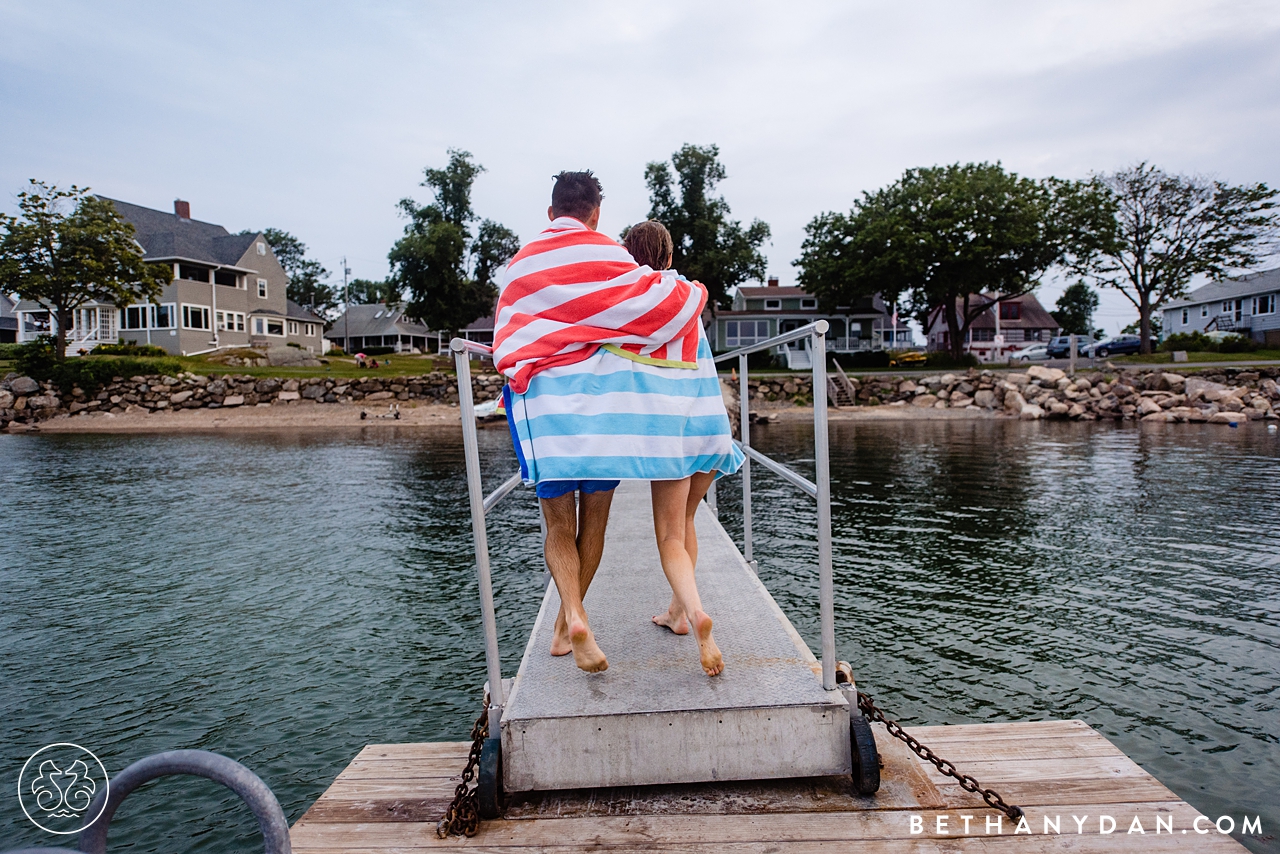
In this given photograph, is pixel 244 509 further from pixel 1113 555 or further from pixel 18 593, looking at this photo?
pixel 1113 555

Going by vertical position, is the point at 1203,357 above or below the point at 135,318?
below

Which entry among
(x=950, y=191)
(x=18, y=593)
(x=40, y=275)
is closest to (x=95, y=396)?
(x=40, y=275)

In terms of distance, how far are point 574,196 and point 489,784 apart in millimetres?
1971

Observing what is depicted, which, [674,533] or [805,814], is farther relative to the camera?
[674,533]

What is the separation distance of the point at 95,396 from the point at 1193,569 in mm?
39553

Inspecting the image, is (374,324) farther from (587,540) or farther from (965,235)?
(587,540)

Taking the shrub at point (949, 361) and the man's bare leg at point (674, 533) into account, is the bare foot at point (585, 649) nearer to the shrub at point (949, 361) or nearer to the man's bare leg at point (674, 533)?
the man's bare leg at point (674, 533)

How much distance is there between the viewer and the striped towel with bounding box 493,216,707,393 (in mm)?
2502

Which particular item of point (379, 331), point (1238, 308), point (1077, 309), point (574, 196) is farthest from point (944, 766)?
point (1077, 309)

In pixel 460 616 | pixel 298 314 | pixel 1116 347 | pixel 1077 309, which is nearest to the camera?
pixel 460 616

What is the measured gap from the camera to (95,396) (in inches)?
1320

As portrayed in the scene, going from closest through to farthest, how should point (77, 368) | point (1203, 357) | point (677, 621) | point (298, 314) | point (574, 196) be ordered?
point (574, 196) → point (677, 621) → point (77, 368) → point (1203, 357) → point (298, 314)

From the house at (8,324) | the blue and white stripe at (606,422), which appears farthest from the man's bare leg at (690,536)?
the house at (8,324)

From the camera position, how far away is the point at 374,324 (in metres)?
75.5
